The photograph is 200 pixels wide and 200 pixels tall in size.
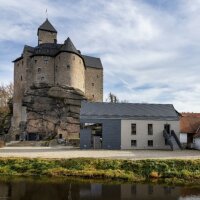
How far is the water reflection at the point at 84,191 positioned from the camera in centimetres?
1661

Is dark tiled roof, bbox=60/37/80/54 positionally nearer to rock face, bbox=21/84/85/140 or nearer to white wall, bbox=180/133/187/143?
rock face, bbox=21/84/85/140

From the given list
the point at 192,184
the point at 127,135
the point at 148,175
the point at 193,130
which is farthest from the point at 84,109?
the point at 192,184

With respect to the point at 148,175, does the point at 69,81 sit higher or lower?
higher

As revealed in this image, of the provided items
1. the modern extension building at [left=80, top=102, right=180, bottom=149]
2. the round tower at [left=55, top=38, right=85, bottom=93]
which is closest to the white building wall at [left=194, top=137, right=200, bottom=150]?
the modern extension building at [left=80, top=102, right=180, bottom=149]

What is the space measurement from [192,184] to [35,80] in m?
42.7

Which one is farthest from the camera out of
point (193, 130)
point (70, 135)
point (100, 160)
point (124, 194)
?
point (70, 135)

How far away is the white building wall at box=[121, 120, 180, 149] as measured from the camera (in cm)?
3616

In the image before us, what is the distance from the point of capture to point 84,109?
36.9 m

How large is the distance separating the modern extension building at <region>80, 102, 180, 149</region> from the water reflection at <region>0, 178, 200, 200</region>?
1574cm

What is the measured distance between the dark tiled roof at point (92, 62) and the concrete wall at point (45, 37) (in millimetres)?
7437

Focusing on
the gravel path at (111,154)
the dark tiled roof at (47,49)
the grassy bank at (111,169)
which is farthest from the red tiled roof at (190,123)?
the dark tiled roof at (47,49)

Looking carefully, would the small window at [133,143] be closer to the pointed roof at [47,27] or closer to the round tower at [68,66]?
the round tower at [68,66]

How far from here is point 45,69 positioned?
5850 cm

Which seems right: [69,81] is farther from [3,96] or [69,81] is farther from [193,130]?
[193,130]
